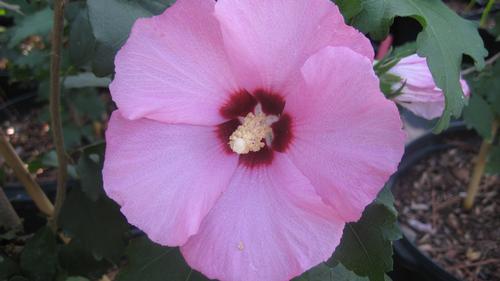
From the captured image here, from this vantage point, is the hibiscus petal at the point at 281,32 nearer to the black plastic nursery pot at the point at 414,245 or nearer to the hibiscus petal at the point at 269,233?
the hibiscus petal at the point at 269,233

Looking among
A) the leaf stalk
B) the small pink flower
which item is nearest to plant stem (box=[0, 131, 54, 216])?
the leaf stalk

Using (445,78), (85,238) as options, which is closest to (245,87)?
(445,78)

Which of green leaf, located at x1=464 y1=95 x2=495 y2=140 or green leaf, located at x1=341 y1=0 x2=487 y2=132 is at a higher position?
green leaf, located at x1=341 y1=0 x2=487 y2=132

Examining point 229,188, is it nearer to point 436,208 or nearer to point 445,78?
point 445,78

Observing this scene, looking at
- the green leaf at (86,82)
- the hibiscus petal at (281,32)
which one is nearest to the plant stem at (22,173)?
the green leaf at (86,82)

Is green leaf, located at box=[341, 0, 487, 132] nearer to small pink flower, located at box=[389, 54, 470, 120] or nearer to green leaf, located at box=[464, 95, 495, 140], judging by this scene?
small pink flower, located at box=[389, 54, 470, 120]
